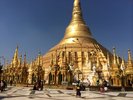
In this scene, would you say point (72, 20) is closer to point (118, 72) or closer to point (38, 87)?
point (118, 72)

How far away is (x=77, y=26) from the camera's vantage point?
6712 cm

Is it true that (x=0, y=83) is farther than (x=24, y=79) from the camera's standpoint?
No

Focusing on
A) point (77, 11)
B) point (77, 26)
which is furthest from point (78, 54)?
point (77, 11)

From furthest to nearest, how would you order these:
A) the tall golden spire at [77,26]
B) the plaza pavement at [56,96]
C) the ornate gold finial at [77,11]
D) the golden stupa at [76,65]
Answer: the ornate gold finial at [77,11]
the tall golden spire at [77,26]
the golden stupa at [76,65]
the plaza pavement at [56,96]

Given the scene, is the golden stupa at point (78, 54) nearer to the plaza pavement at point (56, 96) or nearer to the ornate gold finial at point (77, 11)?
the ornate gold finial at point (77, 11)

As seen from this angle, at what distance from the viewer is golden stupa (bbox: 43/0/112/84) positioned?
4447cm

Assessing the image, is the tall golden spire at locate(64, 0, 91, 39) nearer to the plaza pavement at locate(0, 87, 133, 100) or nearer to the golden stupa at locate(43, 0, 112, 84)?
the golden stupa at locate(43, 0, 112, 84)

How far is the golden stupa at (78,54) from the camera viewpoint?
44.5 metres

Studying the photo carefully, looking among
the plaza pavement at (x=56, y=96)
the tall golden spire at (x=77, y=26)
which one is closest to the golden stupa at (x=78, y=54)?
the tall golden spire at (x=77, y=26)

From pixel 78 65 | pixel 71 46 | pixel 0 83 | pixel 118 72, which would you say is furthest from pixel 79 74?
pixel 0 83

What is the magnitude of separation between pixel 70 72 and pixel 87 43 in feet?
77.3

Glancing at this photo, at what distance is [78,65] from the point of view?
170ft

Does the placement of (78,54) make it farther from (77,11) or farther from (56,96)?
(56,96)

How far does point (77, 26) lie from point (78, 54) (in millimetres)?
15225
